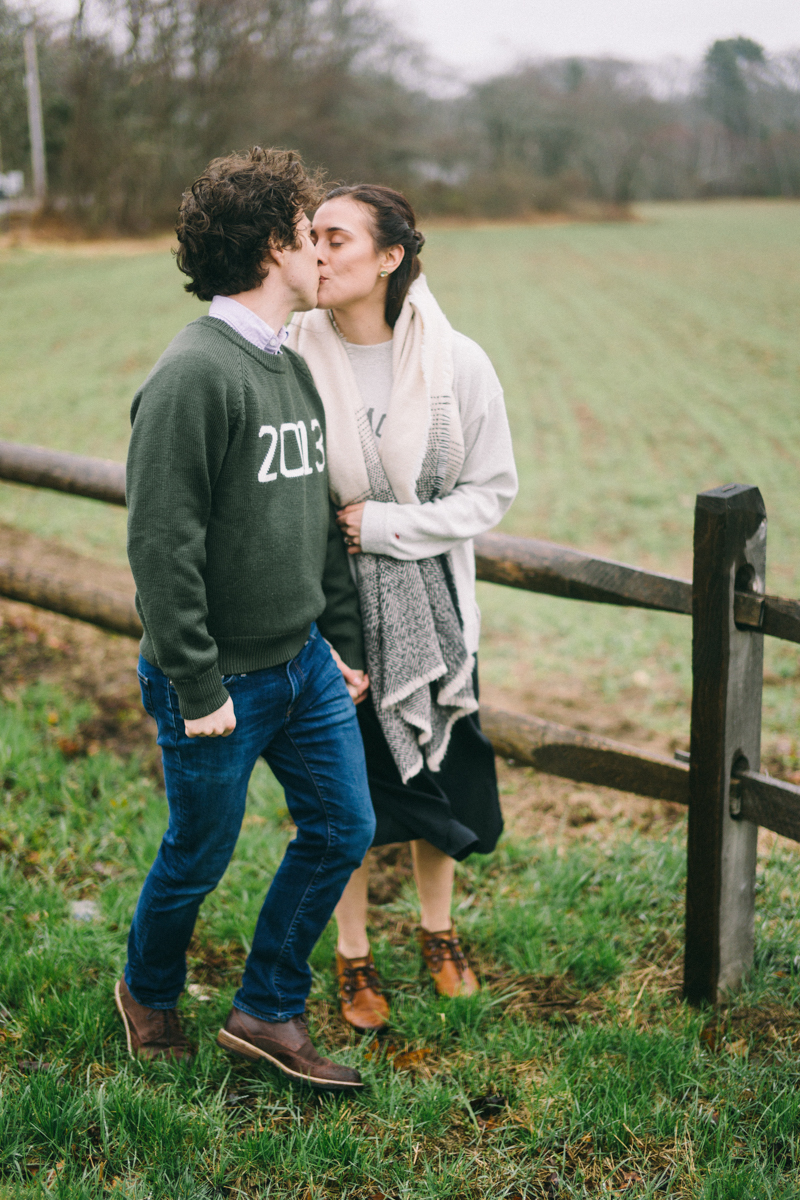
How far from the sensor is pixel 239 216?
183 cm

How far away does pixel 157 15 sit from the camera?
1260 cm

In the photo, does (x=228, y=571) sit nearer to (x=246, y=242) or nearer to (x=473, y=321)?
(x=246, y=242)

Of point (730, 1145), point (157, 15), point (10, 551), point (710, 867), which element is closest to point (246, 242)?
point (710, 867)

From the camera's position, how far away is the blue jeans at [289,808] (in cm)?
192

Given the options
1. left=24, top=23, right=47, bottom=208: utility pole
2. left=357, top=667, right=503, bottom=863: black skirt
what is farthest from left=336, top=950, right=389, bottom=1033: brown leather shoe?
left=24, top=23, right=47, bottom=208: utility pole

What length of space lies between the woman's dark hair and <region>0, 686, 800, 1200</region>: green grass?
5.76ft

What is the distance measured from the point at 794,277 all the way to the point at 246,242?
21376mm

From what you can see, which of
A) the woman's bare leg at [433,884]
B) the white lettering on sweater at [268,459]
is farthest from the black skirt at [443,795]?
the white lettering on sweater at [268,459]

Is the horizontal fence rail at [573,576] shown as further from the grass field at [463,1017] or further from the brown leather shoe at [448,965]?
→ the brown leather shoe at [448,965]

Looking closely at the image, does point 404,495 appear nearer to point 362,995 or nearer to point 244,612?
point 244,612

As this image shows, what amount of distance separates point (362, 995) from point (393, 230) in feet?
6.34

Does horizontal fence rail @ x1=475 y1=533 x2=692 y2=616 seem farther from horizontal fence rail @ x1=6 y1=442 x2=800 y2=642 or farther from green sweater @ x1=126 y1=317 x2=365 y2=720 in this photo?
green sweater @ x1=126 y1=317 x2=365 y2=720

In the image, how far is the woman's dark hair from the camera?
2.17m

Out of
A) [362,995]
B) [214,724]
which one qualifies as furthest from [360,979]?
[214,724]
